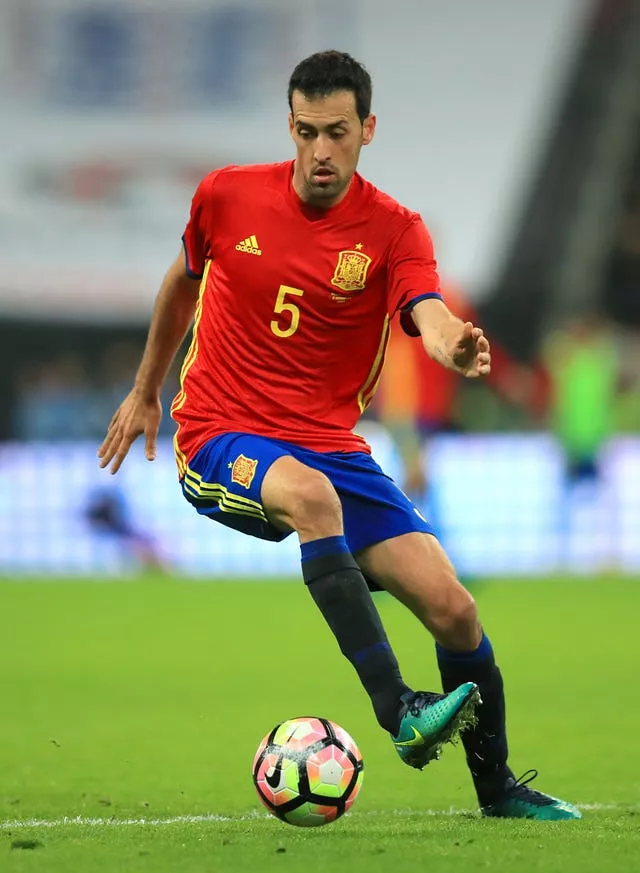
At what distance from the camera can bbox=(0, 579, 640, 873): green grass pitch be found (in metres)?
4.32

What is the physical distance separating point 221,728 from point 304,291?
8.94 ft

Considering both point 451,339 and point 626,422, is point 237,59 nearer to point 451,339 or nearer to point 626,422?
point 626,422

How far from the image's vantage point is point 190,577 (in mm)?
15344

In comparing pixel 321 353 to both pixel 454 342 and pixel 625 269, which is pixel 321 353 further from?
pixel 625 269

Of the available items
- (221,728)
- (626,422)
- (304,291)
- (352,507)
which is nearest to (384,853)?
(352,507)

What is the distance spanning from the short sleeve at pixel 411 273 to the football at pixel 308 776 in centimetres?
127

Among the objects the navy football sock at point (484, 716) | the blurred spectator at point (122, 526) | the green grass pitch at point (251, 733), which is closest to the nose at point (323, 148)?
the navy football sock at point (484, 716)

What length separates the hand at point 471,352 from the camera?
14.5 feet

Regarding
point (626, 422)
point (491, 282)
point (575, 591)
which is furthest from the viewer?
point (491, 282)

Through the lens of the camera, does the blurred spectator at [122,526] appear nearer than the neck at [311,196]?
No

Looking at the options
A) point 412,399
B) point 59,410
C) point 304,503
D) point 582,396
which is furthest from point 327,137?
point 59,410

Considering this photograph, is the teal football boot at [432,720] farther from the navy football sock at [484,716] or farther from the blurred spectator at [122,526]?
the blurred spectator at [122,526]

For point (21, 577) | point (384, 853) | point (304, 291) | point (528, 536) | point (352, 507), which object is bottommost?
point (21, 577)

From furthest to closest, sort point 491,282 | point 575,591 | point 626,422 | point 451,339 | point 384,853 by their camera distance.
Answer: point 491,282 < point 626,422 < point 575,591 < point 451,339 < point 384,853
